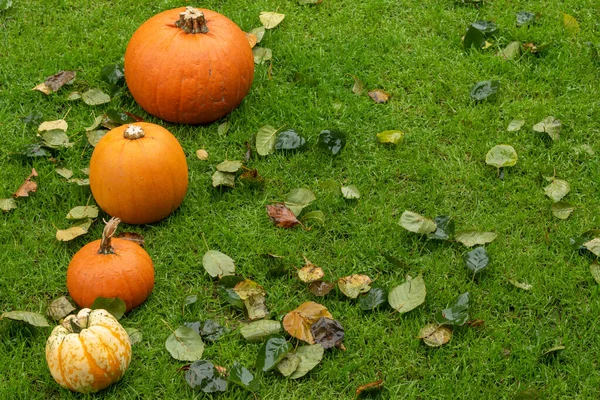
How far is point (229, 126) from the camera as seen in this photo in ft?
15.9

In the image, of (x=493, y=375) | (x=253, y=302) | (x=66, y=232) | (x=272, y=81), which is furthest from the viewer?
(x=272, y=81)

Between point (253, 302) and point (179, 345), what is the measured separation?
42 centimetres

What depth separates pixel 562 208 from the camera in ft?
14.3

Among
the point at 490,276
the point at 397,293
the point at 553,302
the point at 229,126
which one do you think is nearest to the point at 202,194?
the point at 229,126

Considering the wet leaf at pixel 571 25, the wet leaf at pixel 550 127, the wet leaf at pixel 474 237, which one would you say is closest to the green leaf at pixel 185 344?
the wet leaf at pixel 474 237

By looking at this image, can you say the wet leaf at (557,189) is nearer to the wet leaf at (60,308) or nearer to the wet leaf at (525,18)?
the wet leaf at (525,18)

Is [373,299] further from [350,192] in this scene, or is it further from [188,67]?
[188,67]

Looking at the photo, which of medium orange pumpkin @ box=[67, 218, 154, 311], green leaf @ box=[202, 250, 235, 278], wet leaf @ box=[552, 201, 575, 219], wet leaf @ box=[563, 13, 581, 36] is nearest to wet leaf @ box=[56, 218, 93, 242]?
medium orange pumpkin @ box=[67, 218, 154, 311]

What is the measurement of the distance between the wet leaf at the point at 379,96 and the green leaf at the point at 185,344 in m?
2.13

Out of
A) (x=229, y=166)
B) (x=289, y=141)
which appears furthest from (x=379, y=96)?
(x=229, y=166)

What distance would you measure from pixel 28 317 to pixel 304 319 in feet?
4.14

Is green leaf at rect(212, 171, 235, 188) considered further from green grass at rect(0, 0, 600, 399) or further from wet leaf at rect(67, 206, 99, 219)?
wet leaf at rect(67, 206, 99, 219)

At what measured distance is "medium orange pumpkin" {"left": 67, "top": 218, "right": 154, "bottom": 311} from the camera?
3.65 m

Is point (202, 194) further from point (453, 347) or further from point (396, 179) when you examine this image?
point (453, 347)
